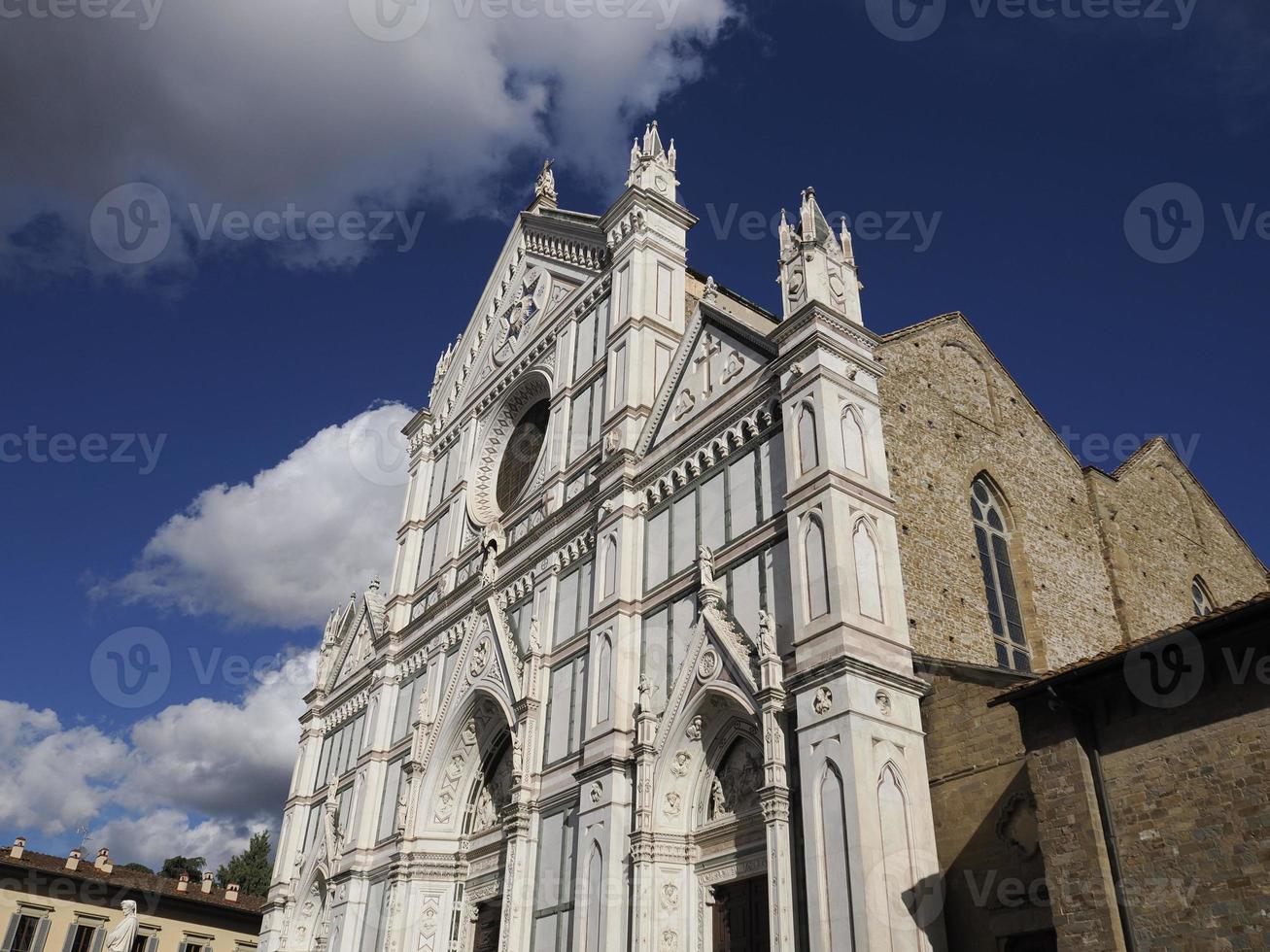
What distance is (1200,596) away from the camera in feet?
83.5

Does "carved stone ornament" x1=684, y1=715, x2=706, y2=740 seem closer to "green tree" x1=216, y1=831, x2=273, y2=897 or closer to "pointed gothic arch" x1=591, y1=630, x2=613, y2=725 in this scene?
"pointed gothic arch" x1=591, y1=630, x2=613, y2=725

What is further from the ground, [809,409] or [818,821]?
[809,409]

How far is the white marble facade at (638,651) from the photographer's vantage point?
14234 millimetres

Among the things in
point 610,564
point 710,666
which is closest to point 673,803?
point 710,666

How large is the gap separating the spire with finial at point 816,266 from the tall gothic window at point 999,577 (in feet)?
15.5

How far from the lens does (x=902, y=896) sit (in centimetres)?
1284

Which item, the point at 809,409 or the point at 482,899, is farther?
the point at 482,899

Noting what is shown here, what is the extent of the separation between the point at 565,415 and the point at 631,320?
322 cm

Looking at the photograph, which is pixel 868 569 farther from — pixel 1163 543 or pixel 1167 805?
pixel 1163 543

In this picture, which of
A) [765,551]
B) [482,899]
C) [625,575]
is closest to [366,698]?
[482,899]

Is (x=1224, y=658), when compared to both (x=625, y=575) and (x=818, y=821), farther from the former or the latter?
(x=625, y=575)

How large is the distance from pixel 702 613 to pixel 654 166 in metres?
12.9

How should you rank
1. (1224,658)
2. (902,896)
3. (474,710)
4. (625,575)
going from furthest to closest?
(474,710) → (625,575) → (902,896) → (1224,658)

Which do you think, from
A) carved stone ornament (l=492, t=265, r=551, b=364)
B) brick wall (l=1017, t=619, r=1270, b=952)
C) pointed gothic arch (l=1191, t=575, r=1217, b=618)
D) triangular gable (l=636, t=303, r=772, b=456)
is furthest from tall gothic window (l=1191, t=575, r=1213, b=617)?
carved stone ornament (l=492, t=265, r=551, b=364)
